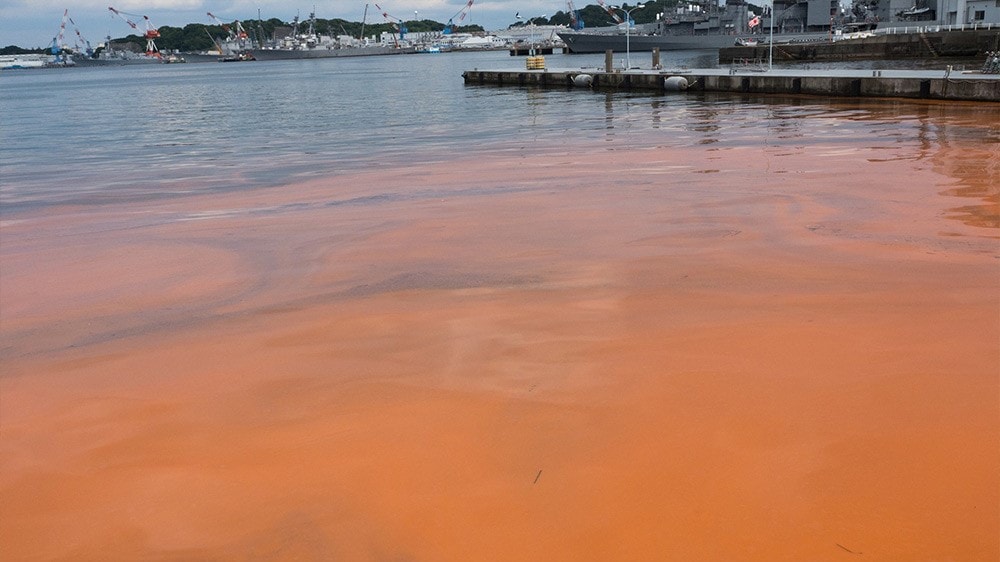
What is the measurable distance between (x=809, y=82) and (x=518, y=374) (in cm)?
2452

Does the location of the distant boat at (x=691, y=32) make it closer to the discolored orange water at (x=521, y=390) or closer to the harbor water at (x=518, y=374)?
the harbor water at (x=518, y=374)

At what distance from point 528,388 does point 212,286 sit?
11.1ft

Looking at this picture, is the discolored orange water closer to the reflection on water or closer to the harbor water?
the harbor water

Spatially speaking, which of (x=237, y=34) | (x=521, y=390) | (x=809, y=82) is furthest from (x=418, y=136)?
(x=237, y=34)

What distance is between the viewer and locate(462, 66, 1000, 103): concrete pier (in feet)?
69.6

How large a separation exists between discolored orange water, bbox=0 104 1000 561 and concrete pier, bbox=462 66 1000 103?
15213 millimetres

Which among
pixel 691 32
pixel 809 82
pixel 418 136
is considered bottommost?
pixel 418 136

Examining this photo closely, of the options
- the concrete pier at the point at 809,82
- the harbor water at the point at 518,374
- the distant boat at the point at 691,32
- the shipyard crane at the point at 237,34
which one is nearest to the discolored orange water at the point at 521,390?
the harbor water at the point at 518,374

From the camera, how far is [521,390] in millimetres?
4250

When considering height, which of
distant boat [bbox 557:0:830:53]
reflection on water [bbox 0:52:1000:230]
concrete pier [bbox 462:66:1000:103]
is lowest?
reflection on water [bbox 0:52:1000:230]

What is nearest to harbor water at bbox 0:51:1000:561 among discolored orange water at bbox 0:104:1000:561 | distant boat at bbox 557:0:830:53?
discolored orange water at bbox 0:104:1000:561

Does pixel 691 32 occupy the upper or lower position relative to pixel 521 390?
upper

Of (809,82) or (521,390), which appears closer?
(521,390)

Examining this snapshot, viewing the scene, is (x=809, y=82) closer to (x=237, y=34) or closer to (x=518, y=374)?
(x=518, y=374)
